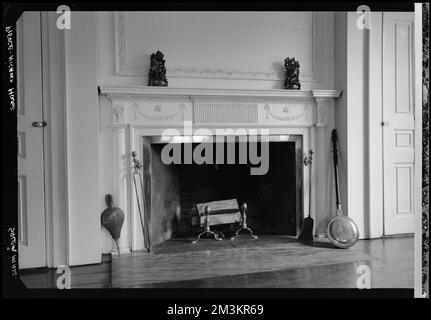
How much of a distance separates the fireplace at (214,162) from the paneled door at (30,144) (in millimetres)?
363

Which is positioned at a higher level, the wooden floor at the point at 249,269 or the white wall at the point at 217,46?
the white wall at the point at 217,46

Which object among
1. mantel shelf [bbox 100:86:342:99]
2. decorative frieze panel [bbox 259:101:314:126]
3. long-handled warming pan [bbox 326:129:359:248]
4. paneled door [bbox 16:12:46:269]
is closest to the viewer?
paneled door [bbox 16:12:46:269]

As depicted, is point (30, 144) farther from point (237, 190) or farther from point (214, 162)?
point (237, 190)

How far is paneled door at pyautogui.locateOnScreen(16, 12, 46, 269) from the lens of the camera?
187 cm

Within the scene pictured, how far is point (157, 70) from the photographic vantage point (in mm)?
2090

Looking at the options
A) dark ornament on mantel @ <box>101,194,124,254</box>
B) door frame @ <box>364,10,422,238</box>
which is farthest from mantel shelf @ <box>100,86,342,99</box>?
dark ornament on mantel @ <box>101,194,124,254</box>

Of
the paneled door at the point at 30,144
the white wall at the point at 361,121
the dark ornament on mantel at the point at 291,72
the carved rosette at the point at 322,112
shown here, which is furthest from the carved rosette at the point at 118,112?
the white wall at the point at 361,121

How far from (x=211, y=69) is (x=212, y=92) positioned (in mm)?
167

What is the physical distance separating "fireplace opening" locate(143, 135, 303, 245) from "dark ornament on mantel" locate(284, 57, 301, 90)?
35 centimetres

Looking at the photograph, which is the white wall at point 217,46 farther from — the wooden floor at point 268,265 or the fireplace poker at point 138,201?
the wooden floor at point 268,265

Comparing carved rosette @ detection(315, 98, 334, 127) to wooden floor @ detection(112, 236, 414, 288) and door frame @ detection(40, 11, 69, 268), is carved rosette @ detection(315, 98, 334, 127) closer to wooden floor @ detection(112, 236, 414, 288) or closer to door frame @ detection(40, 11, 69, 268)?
wooden floor @ detection(112, 236, 414, 288)

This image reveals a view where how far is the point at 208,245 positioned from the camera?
2.24 metres

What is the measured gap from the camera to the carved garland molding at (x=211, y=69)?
209cm

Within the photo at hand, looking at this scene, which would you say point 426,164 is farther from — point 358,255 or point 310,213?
point 310,213
